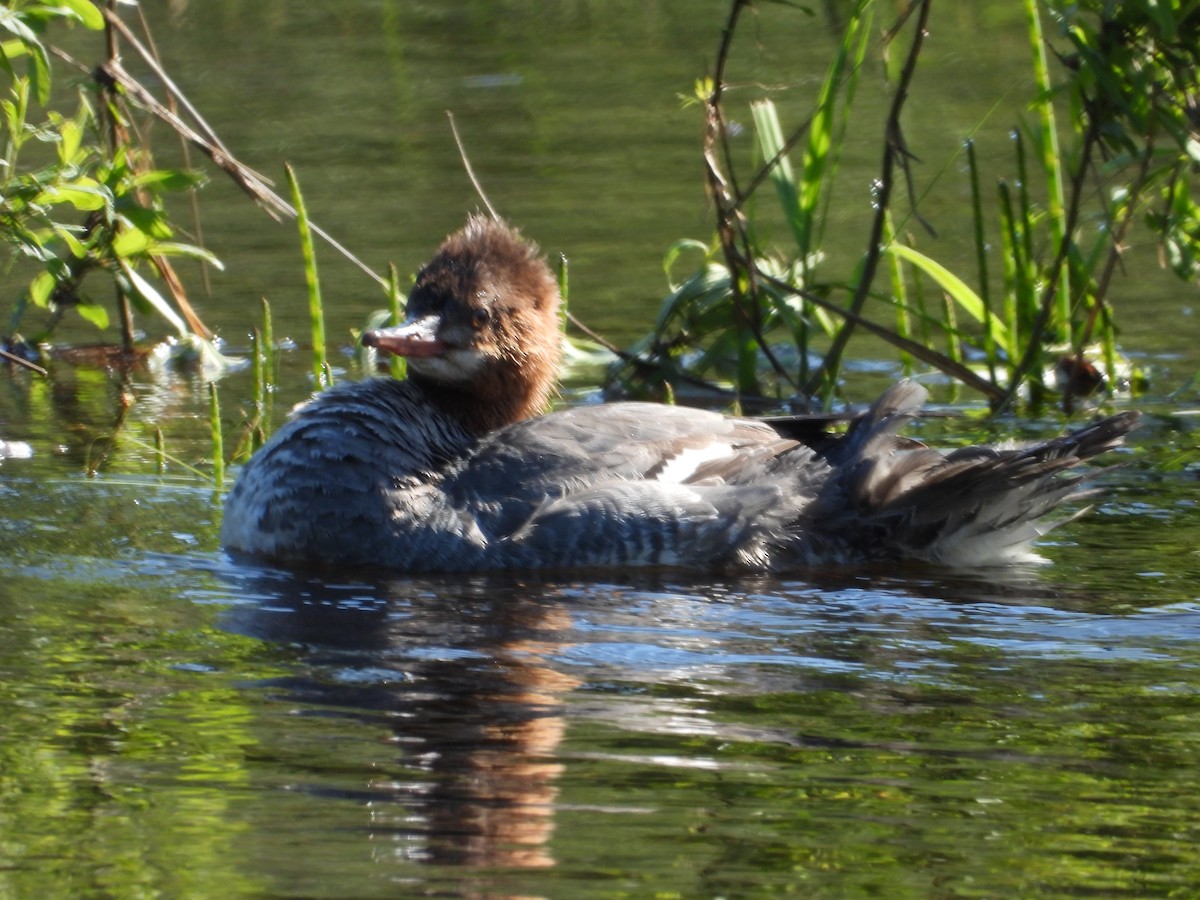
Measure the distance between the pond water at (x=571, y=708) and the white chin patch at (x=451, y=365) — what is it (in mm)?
914

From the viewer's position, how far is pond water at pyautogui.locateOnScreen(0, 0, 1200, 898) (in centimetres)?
382

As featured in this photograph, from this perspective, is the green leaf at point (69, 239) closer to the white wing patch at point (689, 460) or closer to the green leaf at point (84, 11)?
the green leaf at point (84, 11)

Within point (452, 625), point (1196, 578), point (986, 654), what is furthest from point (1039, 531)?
point (452, 625)

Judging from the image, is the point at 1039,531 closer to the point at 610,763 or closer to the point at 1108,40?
the point at 1108,40

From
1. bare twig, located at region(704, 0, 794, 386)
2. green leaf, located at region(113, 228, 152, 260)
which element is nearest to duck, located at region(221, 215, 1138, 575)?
bare twig, located at region(704, 0, 794, 386)

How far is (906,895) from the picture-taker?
364 centimetres

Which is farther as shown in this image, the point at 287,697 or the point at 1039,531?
the point at 1039,531

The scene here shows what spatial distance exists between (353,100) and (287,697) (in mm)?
9847

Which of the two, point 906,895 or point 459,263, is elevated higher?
point 459,263

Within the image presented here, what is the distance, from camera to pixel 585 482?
630 centimetres

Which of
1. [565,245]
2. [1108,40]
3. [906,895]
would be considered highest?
[1108,40]

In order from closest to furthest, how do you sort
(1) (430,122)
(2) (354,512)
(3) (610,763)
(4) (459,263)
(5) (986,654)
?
(3) (610,763) < (5) (986,654) < (2) (354,512) < (4) (459,263) < (1) (430,122)

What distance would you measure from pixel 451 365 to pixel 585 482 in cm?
77

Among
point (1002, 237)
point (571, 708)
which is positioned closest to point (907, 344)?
point (1002, 237)
